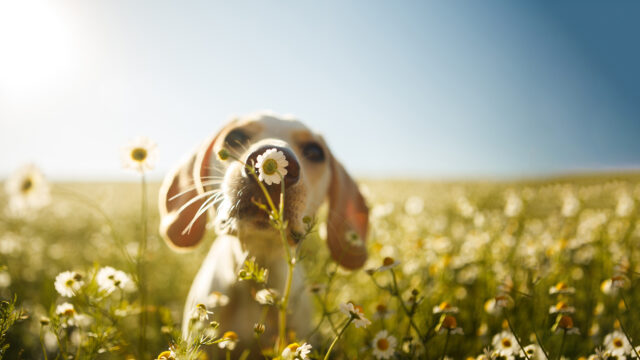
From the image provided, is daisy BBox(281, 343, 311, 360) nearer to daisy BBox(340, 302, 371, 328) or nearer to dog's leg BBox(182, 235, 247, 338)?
daisy BBox(340, 302, 371, 328)

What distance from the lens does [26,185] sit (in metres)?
1.67

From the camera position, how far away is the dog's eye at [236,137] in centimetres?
204

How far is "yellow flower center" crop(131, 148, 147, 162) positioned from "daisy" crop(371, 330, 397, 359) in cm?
127

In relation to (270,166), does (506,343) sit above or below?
below

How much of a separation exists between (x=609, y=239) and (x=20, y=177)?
160 inches

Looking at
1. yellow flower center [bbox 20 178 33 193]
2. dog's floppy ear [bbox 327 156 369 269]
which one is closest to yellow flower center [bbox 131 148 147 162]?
yellow flower center [bbox 20 178 33 193]

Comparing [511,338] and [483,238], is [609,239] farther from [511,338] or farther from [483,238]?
[511,338]

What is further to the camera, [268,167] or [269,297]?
[269,297]

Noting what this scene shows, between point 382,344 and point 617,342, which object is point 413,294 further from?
point 617,342

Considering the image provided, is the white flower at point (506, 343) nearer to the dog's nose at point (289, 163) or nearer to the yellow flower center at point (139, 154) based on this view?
the dog's nose at point (289, 163)

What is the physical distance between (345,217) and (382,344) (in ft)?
3.18

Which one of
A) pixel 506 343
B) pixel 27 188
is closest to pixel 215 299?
pixel 27 188

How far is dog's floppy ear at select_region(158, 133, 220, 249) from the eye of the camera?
2.00 meters

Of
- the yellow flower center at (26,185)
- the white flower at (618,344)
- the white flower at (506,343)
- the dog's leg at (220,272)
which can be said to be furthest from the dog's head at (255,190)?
the white flower at (618,344)
